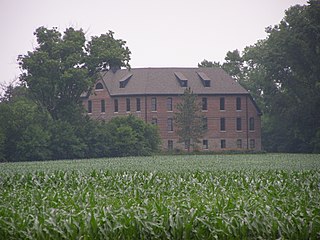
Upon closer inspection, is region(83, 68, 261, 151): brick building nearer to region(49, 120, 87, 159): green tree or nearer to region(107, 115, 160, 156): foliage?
region(107, 115, 160, 156): foliage

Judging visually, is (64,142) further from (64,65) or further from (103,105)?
(103,105)

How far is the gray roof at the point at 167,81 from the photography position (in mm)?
86125

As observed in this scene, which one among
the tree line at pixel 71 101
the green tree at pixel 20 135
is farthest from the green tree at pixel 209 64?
the green tree at pixel 20 135

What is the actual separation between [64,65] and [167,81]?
2171 cm

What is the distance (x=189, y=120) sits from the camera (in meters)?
82.4

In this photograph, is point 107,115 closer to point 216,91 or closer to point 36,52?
point 216,91

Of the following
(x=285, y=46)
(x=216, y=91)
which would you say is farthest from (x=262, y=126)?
(x=285, y=46)

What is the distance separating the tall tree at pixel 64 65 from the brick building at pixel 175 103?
42.3 ft

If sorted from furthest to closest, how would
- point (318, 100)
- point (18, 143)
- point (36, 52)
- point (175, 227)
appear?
point (318, 100) → point (36, 52) → point (18, 143) → point (175, 227)

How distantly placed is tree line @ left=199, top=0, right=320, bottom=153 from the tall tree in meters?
17.8

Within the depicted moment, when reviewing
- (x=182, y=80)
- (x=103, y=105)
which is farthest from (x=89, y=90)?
(x=182, y=80)

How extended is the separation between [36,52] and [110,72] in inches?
842

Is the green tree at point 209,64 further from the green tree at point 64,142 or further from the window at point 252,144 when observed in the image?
the green tree at point 64,142

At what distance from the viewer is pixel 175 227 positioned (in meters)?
15.3
